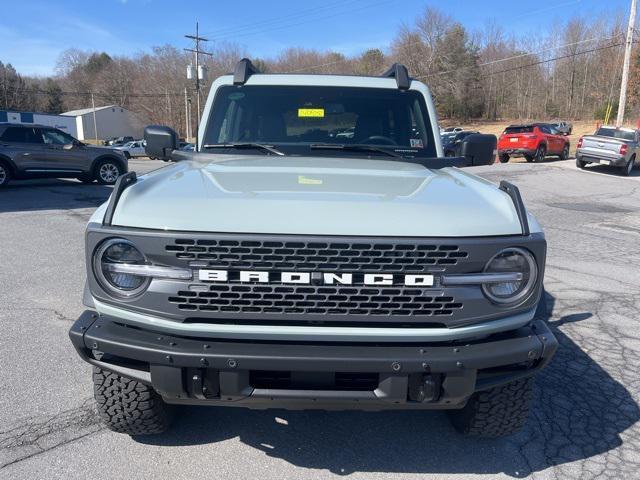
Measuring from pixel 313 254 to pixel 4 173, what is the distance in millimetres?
14129

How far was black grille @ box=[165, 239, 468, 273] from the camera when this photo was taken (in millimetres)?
2094

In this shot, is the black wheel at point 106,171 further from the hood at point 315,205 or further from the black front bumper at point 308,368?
the black front bumper at point 308,368

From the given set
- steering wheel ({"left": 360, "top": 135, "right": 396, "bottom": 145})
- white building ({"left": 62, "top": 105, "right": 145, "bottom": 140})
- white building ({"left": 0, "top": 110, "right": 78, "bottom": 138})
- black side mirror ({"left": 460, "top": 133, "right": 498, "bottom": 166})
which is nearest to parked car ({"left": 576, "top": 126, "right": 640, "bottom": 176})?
black side mirror ({"left": 460, "top": 133, "right": 498, "bottom": 166})

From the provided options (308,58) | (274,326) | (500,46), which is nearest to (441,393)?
(274,326)

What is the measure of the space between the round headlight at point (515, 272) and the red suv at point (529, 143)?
22.9 m

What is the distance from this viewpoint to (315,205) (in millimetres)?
2217

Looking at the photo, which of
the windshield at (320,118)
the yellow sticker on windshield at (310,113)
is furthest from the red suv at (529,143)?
Answer: the yellow sticker on windshield at (310,113)

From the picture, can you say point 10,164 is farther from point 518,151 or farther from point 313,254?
point 518,151

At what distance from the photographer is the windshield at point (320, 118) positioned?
377 centimetres

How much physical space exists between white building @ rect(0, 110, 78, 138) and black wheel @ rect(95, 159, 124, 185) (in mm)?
44801

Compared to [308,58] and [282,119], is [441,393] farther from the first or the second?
[308,58]

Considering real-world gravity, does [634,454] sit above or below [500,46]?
below

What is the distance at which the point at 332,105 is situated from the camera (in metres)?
3.93

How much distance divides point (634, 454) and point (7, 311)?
484 cm
